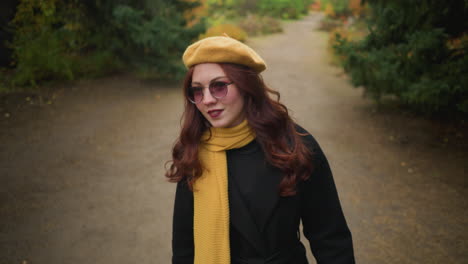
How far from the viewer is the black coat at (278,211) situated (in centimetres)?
176

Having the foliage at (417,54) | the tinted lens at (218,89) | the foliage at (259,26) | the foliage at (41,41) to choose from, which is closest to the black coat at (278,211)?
the tinted lens at (218,89)

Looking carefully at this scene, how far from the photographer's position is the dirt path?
3.96m

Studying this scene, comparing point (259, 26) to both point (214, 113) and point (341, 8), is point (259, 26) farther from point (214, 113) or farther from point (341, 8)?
point (214, 113)

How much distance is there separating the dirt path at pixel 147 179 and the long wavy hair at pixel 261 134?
2417 mm

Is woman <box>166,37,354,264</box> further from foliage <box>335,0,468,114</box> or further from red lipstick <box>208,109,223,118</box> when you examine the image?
foliage <box>335,0,468,114</box>

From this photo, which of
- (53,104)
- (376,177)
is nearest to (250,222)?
(376,177)

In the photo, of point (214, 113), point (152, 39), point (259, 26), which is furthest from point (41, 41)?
point (259, 26)

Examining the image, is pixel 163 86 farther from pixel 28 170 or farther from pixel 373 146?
pixel 373 146

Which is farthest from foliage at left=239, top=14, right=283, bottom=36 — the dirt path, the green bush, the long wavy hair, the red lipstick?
the red lipstick

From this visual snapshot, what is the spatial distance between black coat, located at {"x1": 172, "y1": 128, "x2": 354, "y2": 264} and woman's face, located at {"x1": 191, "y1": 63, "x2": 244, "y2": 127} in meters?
0.23

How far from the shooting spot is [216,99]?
168 cm

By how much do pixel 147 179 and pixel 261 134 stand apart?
405 centimetres

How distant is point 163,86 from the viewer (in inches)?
391

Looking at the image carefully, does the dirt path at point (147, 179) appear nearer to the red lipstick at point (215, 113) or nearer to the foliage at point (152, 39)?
the foliage at point (152, 39)
